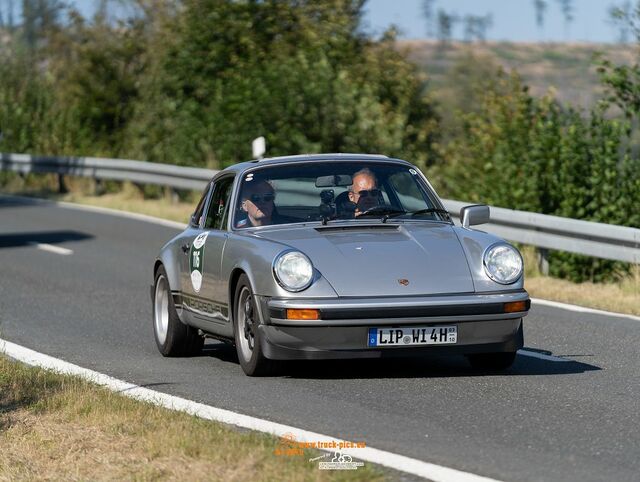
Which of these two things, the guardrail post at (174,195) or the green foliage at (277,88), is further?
the green foliage at (277,88)

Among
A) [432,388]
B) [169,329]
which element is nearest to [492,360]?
[432,388]

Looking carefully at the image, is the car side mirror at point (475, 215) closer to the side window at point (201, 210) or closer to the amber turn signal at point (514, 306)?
the amber turn signal at point (514, 306)

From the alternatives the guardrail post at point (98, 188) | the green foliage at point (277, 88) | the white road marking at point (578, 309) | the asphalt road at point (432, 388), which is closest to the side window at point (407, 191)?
the asphalt road at point (432, 388)

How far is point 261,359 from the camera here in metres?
8.84

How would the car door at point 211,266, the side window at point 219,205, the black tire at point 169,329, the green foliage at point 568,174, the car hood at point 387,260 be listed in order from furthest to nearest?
the green foliage at point 568,174 < the black tire at point 169,329 < the side window at point 219,205 < the car door at point 211,266 < the car hood at point 387,260

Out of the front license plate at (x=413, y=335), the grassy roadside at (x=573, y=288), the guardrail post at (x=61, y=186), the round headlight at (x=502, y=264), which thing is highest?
the round headlight at (x=502, y=264)

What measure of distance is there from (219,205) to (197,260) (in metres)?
0.47

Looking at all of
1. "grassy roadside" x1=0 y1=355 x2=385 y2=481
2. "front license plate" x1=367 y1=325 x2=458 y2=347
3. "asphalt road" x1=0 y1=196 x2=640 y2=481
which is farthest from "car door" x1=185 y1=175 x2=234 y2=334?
"grassy roadside" x1=0 y1=355 x2=385 y2=481

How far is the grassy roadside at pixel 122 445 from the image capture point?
19.7 feet

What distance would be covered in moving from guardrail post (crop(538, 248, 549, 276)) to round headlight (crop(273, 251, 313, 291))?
24.7ft

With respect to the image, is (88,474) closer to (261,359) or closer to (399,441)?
(399,441)

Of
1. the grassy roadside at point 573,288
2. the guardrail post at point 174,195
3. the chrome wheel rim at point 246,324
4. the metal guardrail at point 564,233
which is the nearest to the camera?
the chrome wheel rim at point 246,324

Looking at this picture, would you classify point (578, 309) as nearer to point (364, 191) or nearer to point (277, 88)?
point (364, 191)

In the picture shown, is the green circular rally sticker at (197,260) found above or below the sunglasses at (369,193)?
below
